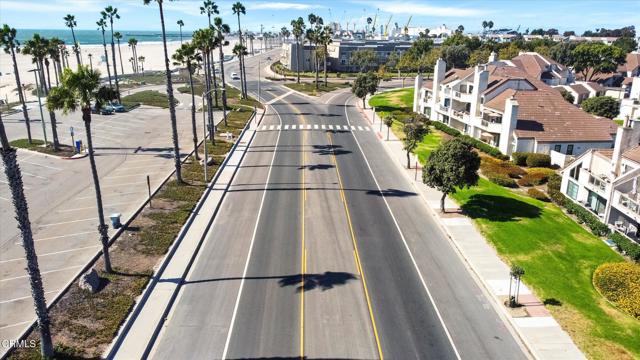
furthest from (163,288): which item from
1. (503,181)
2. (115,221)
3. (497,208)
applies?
(503,181)

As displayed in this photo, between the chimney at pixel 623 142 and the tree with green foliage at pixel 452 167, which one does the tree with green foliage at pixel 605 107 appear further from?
the tree with green foliage at pixel 452 167

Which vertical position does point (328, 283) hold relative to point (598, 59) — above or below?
below

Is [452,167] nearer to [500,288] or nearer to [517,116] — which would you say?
[500,288]

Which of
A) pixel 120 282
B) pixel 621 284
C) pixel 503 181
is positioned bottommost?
pixel 621 284

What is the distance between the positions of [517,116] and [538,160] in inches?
342

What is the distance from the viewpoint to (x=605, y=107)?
8331cm

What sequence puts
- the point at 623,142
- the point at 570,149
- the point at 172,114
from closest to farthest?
the point at 623,142 < the point at 172,114 < the point at 570,149

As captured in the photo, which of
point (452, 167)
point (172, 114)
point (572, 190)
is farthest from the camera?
point (572, 190)

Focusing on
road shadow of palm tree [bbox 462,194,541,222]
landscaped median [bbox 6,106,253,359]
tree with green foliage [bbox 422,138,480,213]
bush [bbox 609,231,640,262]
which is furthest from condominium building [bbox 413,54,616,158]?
landscaped median [bbox 6,106,253,359]

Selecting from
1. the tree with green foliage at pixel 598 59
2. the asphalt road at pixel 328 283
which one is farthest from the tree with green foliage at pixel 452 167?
the tree with green foliage at pixel 598 59

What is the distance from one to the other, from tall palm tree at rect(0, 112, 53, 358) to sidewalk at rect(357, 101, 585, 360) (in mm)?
23870

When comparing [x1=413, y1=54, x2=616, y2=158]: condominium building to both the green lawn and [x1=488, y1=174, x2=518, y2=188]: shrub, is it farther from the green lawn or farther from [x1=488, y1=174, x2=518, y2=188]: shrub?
the green lawn

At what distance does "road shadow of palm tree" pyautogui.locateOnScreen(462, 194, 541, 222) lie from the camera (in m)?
40.9

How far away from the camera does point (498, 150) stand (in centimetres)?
6128
